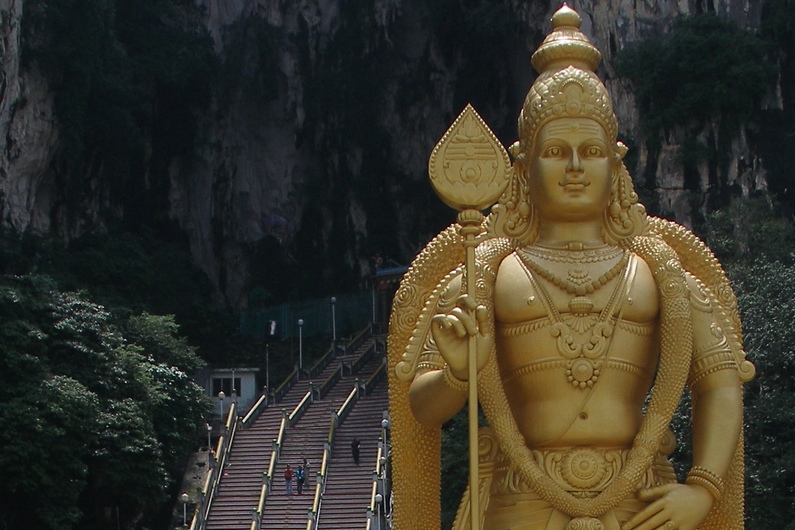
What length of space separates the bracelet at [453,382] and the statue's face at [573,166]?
3.76 ft

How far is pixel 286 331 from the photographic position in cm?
3800

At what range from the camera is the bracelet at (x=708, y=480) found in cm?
757

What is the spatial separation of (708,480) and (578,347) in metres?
0.86

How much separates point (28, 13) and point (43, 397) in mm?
11475

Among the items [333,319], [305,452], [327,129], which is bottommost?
[305,452]

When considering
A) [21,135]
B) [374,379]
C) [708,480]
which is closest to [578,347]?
[708,480]

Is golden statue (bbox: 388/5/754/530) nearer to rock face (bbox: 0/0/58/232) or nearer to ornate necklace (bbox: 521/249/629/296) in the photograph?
ornate necklace (bbox: 521/249/629/296)

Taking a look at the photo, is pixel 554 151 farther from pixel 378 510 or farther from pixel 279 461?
pixel 279 461

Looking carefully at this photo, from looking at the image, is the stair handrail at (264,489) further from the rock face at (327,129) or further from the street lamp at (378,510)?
the rock face at (327,129)

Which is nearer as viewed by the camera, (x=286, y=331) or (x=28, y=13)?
(x=28, y=13)

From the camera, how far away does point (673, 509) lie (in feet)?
24.5

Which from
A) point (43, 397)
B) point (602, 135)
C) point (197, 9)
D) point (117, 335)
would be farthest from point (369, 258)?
point (602, 135)

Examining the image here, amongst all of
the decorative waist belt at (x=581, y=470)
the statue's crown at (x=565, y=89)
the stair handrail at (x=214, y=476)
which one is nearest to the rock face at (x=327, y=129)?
the stair handrail at (x=214, y=476)

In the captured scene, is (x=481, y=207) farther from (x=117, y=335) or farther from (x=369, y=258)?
(x=369, y=258)
